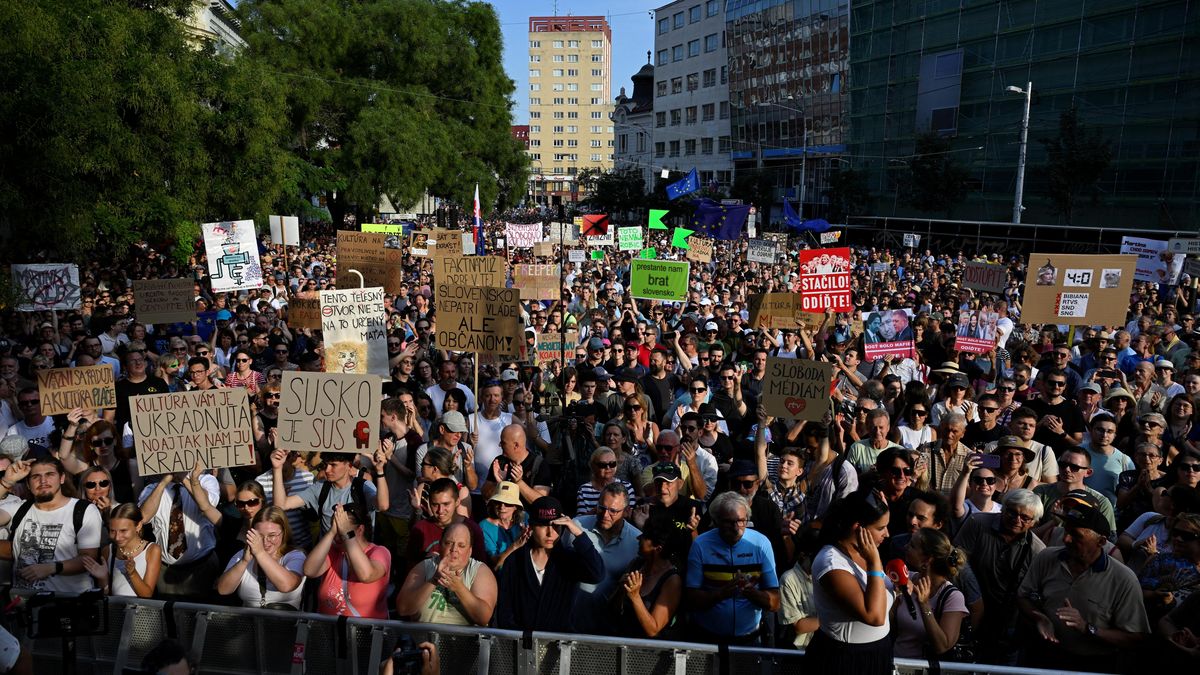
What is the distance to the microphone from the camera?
4.01m

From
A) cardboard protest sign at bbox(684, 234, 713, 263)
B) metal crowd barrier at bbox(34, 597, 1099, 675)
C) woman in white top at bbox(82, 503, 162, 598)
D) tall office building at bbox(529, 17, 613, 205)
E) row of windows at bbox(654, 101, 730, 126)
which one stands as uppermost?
tall office building at bbox(529, 17, 613, 205)

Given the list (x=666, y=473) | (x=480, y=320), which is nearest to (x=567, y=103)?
(x=480, y=320)

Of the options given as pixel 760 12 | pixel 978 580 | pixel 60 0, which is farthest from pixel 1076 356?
pixel 760 12

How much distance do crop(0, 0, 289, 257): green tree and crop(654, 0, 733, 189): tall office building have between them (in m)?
54.8

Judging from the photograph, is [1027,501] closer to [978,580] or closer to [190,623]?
[978,580]

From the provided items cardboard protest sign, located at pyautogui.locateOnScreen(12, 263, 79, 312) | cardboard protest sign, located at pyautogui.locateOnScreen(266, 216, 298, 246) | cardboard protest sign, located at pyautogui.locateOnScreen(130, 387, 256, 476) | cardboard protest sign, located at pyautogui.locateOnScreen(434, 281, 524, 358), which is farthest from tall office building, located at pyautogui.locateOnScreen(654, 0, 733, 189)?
cardboard protest sign, located at pyautogui.locateOnScreen(130, 387, 256, 476)

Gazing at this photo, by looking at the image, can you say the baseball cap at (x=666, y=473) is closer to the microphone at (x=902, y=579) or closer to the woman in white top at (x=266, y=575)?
the microphone at (x=902, y=579)

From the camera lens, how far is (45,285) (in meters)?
11.4

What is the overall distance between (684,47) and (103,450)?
3246 inches

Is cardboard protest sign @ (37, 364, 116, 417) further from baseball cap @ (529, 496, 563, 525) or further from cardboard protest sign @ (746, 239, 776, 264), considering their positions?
cardboard protest sign @ (746, 239, 776, 264)

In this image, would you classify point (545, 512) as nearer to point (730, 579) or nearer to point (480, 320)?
point (730, 579)

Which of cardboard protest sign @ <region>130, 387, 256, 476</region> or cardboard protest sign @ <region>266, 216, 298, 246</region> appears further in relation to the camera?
cardboard protest sign @ <region>266, 216, 298, 246</region>

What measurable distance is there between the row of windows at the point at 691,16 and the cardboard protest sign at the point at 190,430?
78.8m

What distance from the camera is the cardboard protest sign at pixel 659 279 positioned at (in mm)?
12742
